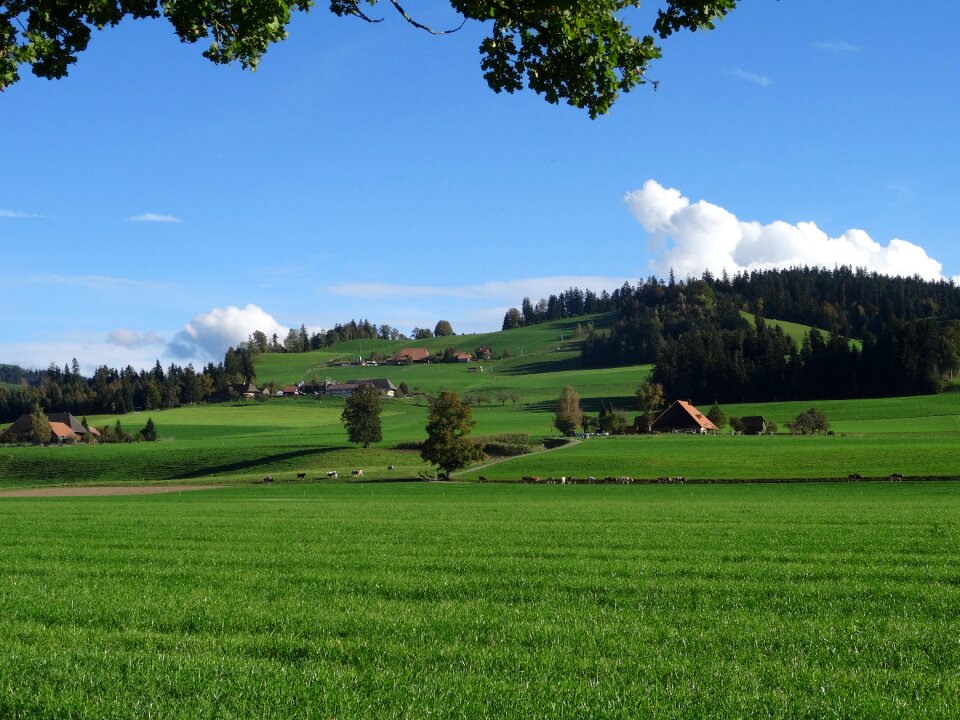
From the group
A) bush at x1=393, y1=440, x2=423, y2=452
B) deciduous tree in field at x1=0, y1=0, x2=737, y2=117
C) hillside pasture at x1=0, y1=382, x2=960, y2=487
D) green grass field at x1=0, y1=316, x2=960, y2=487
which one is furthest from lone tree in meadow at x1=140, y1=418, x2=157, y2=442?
deciduous tree in field at x1=0, y1=0, x2=737, y2=117

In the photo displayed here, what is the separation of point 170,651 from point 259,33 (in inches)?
273

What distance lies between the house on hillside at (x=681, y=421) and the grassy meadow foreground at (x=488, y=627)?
110 meters

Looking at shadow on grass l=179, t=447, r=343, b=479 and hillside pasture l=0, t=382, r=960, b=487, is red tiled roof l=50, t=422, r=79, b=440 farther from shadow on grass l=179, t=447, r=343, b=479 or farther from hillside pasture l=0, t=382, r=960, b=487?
shadow on grass l=179, t=447, r=343, b=479

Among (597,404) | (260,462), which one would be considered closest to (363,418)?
(260,462)

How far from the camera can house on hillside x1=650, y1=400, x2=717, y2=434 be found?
12800 cm

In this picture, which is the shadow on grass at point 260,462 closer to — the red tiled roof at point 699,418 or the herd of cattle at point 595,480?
the herd of cattle at point 595,480

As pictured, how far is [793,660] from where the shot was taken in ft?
28.2

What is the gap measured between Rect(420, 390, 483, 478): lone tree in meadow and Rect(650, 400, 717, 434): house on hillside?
58.5 m

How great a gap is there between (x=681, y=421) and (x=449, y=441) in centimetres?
6518

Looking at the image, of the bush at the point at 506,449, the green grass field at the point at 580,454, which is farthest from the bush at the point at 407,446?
the bush at the point at 506,449

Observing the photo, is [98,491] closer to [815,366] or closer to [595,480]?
[595,480]

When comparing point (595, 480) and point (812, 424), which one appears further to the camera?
point (812, 424)

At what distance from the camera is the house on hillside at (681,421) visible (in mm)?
128000

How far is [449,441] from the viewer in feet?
249
